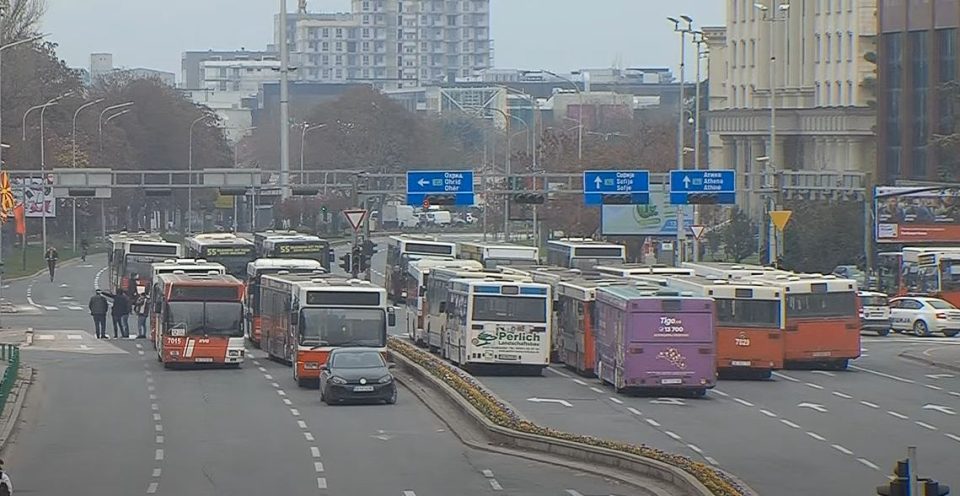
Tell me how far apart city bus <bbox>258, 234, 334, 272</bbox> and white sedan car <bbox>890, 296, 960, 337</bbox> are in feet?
67.6

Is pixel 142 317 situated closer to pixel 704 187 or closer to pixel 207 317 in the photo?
pixel 207 317

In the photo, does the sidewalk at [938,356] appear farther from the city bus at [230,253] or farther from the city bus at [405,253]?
the city bus at [230,253]

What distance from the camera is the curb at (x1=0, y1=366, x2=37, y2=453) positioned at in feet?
109

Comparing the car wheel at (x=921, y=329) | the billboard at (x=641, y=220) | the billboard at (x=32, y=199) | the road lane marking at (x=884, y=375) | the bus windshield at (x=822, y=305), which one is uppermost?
the billboard at (x=32, y=199)

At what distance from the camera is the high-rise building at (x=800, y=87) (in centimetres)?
10412

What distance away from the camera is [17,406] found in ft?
126

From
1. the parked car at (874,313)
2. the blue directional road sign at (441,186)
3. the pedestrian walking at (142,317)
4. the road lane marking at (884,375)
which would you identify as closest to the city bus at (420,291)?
the blue directional road sign at (441,186)

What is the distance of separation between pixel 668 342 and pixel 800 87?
2912 inches

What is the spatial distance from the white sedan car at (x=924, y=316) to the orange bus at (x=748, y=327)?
2109 cm

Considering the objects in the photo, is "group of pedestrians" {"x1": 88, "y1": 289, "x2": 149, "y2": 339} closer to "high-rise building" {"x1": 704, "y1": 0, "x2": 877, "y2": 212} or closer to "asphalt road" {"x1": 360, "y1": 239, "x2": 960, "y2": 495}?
"asphalt road" {"x1": 360, "y1": 239, "x2": 960, "y2": 495}

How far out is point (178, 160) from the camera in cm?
14375

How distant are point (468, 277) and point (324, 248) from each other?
65.7ft

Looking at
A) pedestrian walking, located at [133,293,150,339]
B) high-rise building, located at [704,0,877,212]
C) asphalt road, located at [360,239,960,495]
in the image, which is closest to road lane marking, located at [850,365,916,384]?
asphalt road, located at [360,239,960,495]

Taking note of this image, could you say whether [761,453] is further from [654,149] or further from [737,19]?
[737,19]
